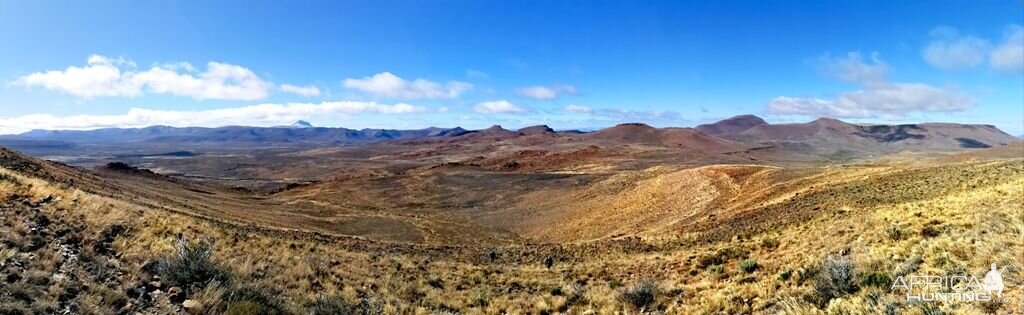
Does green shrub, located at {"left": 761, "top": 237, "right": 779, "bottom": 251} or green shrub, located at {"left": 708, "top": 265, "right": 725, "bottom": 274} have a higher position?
green shrub, located at {"left": 761, "top": 237, "right": 779, "bottom": 251}

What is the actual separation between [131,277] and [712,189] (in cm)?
3038

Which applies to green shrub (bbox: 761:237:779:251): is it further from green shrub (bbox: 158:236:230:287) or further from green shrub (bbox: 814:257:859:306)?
green shrub (bbox: 158:236:230:287)

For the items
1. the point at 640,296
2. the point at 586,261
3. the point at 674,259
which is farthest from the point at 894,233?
the point at 586,261

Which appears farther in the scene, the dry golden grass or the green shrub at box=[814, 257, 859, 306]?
the dry golden grass

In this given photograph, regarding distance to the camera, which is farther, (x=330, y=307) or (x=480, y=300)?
(x=480, y=300)

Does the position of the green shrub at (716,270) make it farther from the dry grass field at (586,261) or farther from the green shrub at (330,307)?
the green shrub at (330,307)

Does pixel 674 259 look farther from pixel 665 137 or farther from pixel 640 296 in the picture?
pixel 665 137

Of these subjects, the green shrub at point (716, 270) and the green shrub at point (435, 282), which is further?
the green shrub at point (435, 282)

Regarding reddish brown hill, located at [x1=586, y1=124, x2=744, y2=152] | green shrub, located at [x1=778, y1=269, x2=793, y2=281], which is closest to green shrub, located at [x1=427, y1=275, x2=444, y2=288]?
green shrub, located at [x1=778, y1=269, x2=793, y2=281]

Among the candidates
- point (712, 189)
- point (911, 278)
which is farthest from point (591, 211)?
point (911, 278)

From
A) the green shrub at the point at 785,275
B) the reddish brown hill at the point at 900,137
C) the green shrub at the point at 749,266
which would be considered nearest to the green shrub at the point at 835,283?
the green shrub at the point at 785,275

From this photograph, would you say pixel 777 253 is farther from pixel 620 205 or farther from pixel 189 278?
pixel 620 205

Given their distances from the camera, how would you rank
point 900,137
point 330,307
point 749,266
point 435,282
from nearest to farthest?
point 330,307 → point 749,266 → point 435,282 → point 900,137

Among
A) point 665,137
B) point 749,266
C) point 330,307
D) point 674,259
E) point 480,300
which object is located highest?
point 665,137
